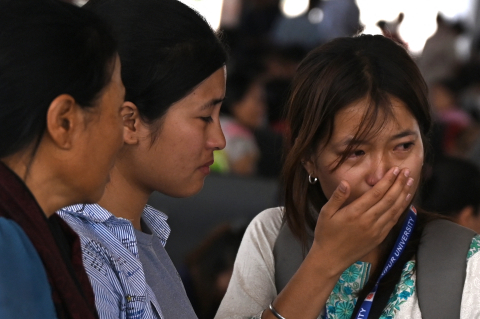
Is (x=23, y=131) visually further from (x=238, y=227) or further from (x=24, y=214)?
(x=238, y=227)

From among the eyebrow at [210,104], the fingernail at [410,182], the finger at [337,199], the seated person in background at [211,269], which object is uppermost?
the fingernail at [410,182]

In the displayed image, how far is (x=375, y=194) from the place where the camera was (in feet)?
5.48

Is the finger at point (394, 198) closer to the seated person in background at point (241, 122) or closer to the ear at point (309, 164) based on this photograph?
the ear at point (309, 164)

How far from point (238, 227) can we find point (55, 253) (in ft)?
7.88

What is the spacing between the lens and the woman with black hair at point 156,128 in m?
1.47

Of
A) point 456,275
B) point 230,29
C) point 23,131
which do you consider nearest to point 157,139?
point 23,131

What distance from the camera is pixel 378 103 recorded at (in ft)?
5.66

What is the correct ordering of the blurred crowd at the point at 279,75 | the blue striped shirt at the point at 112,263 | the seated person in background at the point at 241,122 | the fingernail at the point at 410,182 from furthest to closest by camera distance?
the blurred crowd at the point at 279,75, the seated person in background at the point at 241,122, the fingernail at the point at 410,182, the blue striped shirt at the point at 112,263

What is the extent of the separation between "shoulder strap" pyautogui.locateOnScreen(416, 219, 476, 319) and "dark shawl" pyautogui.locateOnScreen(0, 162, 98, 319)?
0.91 m

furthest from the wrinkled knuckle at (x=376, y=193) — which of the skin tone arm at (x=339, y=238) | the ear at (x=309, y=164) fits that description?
the ear at (x=309, y=164)

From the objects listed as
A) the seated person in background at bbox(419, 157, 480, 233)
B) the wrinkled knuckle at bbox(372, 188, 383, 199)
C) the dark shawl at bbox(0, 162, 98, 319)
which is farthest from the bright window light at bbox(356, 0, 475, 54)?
the dark shawl at bbox(0, 162, 98, 319)

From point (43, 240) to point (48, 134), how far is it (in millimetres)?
173

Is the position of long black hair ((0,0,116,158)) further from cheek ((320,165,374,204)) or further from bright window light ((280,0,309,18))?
bright window light ((280,0,309,18))

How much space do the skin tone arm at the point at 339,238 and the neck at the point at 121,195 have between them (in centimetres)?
44
